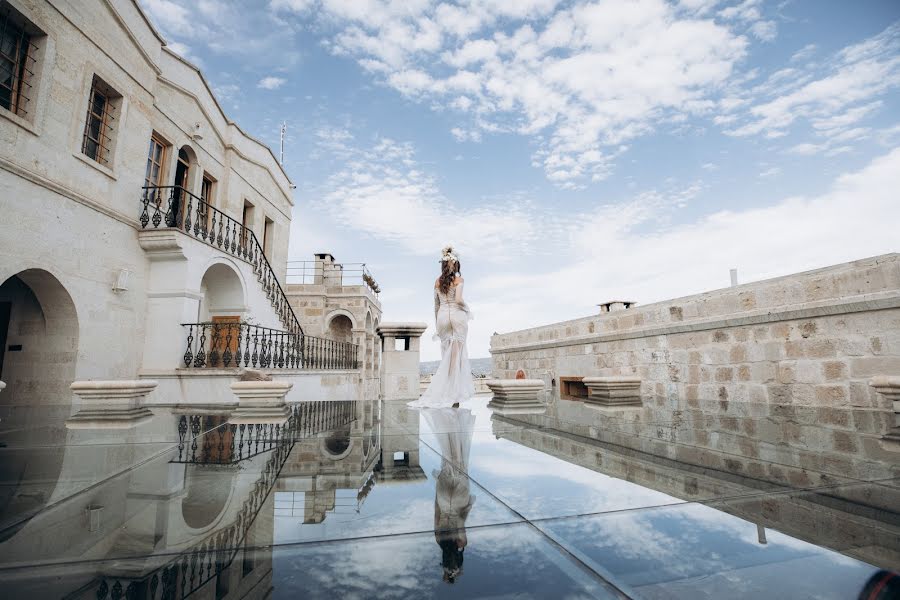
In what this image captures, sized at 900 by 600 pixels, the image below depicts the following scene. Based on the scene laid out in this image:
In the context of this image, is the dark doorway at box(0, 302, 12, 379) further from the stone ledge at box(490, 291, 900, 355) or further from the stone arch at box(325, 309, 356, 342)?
the stone arch at box(325, 309, 356, 342)

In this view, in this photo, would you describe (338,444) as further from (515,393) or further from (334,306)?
(334,306)

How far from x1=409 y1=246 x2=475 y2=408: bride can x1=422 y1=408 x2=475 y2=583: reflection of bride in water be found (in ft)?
7.11

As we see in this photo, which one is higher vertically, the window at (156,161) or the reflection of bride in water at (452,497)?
the window at (156,161)

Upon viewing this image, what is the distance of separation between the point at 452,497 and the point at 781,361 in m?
6.07

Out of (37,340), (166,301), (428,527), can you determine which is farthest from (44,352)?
(428,527)

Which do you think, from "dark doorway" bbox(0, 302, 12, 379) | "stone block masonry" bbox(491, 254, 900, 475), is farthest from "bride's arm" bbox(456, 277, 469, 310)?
"dark doorway" bbox(0, 302, 12, 379)

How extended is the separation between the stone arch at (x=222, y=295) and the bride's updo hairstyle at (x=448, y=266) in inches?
286

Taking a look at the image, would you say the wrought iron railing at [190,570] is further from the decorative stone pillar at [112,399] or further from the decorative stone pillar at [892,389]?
the decorative stone pillar at [892,389]

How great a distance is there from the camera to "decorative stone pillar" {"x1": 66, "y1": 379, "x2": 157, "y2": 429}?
4.99 m

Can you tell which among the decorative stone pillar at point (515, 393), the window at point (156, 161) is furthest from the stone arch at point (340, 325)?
the decorative stone pillar at point (515, 393)

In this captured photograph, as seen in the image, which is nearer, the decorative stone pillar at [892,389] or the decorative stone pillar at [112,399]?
the decorative stone pillar at [892,389]

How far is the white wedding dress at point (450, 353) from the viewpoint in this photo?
636 cm

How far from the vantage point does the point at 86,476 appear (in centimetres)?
236

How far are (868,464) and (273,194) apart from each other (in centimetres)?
1759
